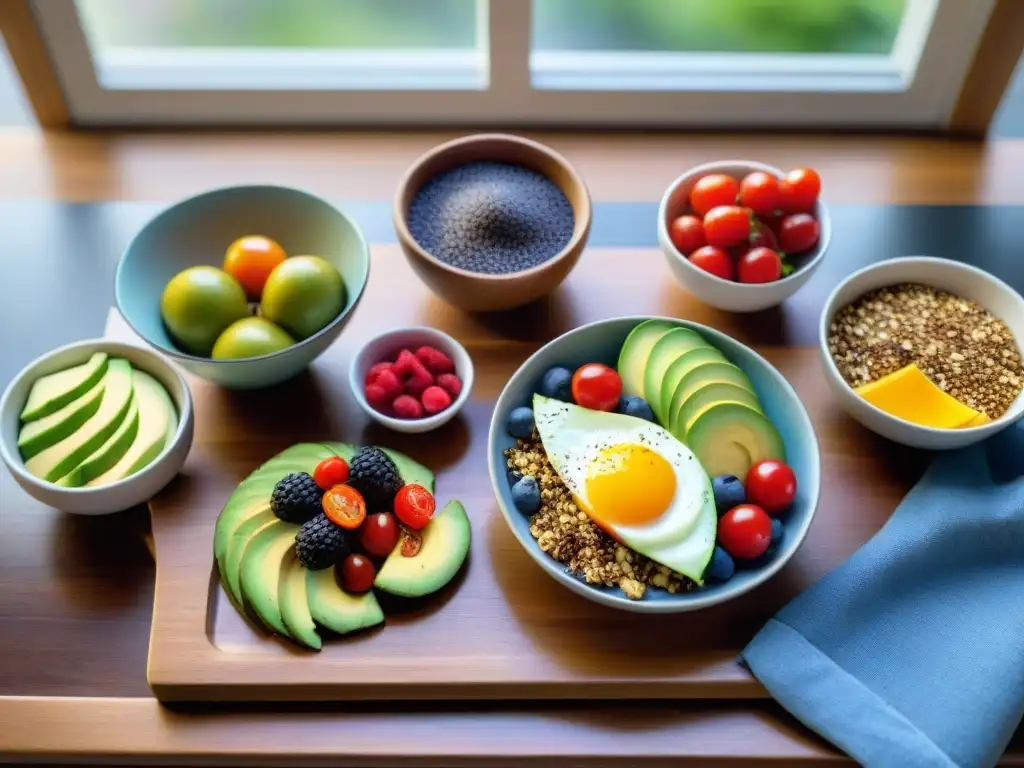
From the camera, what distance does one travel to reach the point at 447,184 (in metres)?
1.45

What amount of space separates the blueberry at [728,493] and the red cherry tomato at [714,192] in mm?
436

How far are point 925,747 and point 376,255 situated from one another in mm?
1010

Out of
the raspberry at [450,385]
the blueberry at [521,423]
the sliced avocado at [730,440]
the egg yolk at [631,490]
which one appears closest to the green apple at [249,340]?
the raspberry at [450,385]

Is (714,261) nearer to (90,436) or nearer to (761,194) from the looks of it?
(761,194)

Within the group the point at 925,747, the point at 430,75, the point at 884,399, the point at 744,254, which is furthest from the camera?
the point at 430,75

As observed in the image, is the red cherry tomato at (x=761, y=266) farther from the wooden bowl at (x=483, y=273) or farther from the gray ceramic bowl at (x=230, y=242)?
the gray ceramic bowl at (x=230, y=242)

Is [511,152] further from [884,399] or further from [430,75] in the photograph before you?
[884,399]

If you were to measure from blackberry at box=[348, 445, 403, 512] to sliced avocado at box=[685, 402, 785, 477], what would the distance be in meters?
0.38

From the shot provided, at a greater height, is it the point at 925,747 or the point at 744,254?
the point at 744,254

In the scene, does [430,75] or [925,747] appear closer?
[925,747]

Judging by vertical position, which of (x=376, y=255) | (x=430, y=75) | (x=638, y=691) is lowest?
(x=638, y=691)

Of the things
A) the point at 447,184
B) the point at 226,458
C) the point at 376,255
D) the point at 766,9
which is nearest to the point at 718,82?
the point at 766,9

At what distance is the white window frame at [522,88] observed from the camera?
170 centimetres

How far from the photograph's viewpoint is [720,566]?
116 centimetres
